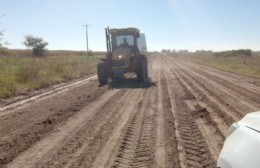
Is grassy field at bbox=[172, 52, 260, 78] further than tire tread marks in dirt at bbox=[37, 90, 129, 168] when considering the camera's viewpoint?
Yes

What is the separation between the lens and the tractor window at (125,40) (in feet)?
69.1

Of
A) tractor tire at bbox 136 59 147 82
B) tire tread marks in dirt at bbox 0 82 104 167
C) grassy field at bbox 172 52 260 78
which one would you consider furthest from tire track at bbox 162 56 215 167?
grassy field at bbox 172 52 260 78

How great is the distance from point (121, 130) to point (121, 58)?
39.5 ft

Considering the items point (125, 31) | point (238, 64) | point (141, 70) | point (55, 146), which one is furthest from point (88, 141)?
point (238, 64)

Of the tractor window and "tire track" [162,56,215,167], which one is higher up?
the tractor window

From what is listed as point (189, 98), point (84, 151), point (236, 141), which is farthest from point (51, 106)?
point (236, 141)

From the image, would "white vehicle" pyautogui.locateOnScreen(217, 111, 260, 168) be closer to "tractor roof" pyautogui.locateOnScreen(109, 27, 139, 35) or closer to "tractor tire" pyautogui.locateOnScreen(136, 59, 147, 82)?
"tractor tire" pyautogui.locateOnScreen(136, 59, 147, 82)

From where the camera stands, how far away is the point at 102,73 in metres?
20.7

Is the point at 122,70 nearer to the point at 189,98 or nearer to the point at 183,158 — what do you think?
the point at 189,98

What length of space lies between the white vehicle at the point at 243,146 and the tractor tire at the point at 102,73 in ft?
57.9

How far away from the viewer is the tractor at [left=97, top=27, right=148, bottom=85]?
67.4 ft

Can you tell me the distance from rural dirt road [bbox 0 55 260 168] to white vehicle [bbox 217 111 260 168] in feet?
10.4

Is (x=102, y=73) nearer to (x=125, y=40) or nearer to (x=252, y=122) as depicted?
(x=125, y=40)

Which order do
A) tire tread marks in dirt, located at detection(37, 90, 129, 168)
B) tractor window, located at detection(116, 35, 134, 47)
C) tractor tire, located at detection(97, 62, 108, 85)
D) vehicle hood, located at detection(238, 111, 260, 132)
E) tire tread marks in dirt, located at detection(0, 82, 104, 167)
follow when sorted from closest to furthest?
1. vehicle hood, located at detection(238, 111, 260, 132)
2. tire tread marks in dirt, located at detection(37, 90, 129, 168)
3. tire tread marks in dirt, located at detection(0, 82, 104, 167)
4. tractor tire, located at detection(97, 62, 108, 85)
5. tractor window, located at detection(116, 35, 134, 47)
